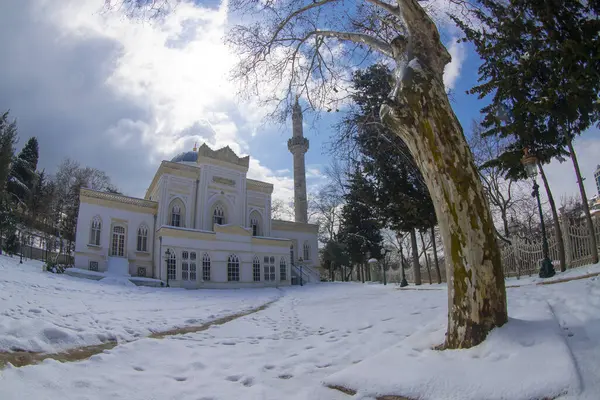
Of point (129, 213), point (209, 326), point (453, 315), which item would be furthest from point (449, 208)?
point (129, 213)

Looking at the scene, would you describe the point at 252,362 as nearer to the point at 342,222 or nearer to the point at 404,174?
the point at 404,174

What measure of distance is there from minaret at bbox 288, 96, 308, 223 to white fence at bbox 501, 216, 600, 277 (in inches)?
1005

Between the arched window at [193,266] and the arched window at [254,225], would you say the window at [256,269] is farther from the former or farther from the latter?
the arched window at [254,225]

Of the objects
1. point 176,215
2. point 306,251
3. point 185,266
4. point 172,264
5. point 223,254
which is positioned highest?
point 176,215

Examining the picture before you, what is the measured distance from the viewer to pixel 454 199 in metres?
3.49

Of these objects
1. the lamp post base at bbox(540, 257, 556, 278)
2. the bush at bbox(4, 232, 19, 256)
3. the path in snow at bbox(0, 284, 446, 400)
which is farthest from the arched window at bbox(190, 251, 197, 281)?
the lamp post base at bbox(540, 257, 556, 278)

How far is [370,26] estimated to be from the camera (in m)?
7.51

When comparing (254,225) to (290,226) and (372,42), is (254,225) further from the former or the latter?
(372,42)

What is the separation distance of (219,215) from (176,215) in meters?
3.56

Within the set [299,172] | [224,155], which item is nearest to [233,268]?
[224,155]

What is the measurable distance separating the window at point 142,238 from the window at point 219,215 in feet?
17.9

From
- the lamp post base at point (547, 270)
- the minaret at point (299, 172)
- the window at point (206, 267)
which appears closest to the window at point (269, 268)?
the window at point (206, 267)

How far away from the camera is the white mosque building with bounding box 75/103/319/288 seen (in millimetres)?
23938

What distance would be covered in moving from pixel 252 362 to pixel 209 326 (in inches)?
127
